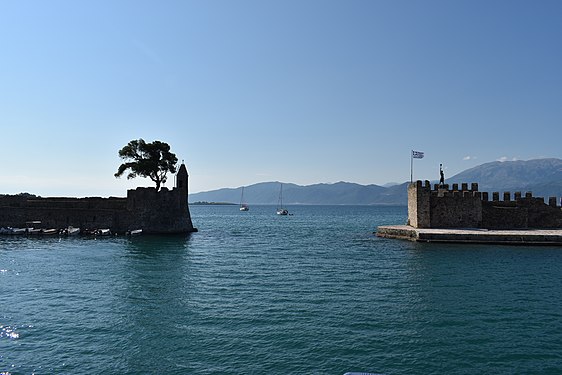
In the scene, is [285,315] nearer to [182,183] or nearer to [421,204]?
[421,204]

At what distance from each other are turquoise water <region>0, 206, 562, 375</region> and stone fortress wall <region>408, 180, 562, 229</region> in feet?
40.9

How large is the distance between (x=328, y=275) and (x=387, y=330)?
34.6 ft

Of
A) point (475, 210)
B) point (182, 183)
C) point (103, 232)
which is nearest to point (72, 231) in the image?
point (103, 232)

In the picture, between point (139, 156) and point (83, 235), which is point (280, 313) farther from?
point (139, 156)

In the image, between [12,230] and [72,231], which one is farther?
[12,230]

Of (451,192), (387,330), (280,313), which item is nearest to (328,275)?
(280,313)

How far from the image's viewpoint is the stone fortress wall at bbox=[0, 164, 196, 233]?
54.5 meters

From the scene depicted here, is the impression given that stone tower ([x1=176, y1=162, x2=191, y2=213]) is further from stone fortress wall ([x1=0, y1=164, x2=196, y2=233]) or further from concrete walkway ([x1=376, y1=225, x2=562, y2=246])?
concrete walkway ([x1=376, y1=225, x2=562, y2=246])

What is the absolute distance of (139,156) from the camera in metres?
59.8

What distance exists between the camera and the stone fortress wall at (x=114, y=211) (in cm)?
5453

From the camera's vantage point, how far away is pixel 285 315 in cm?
1653

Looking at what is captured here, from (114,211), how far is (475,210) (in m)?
44.2

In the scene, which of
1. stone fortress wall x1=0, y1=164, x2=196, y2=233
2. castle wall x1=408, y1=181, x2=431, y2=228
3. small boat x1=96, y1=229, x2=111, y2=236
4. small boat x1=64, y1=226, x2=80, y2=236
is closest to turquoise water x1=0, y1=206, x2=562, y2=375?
castle wall x1=408, y1=181, x2=431, y2=228

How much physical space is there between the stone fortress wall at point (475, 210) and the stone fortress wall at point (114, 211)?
30.9 m
